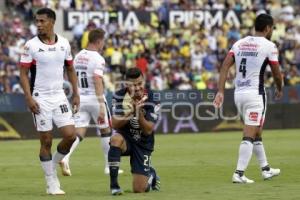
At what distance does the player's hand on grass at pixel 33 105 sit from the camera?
1304 cm

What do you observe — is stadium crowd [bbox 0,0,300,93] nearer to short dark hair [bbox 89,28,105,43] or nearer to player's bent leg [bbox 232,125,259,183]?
short dark hair [bbox 89,28,105,43]

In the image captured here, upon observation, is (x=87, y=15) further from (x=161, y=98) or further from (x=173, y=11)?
(x=161, y=98)

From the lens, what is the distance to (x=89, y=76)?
17031 mm

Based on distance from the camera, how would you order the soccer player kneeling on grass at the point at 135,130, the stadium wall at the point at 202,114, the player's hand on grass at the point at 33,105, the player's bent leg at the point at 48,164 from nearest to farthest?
the soccer player kneeling on grass at the point at 135,130 → the player's hand on grass at the point at 33,105 → the player's bent leg at the point at 48,164 → the stadium wall at the point at 202,114

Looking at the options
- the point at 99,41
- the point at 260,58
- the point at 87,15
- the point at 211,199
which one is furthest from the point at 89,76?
the point at 87,15

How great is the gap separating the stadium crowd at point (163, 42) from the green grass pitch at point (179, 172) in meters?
6.41

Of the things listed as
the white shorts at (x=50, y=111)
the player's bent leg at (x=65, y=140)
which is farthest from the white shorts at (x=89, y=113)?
the white shorts at (x=50, y=111)

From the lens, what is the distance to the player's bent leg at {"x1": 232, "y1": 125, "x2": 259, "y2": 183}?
47.3ft

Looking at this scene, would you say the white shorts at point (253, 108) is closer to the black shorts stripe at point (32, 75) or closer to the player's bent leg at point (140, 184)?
the player's bent leg at point (140, 184)

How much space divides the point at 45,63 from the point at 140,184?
6.94 ft

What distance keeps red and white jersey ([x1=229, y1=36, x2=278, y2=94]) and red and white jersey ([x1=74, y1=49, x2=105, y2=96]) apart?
2.98m

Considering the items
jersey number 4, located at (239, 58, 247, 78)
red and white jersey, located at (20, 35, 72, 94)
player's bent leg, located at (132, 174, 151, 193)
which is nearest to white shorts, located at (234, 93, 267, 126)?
jersey number 4, located at (239, 58, 247, 78)

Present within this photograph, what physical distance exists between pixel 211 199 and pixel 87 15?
23891 mm

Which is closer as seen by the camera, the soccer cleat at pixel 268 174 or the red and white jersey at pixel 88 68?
the soccer cleat at pixel 268 174
